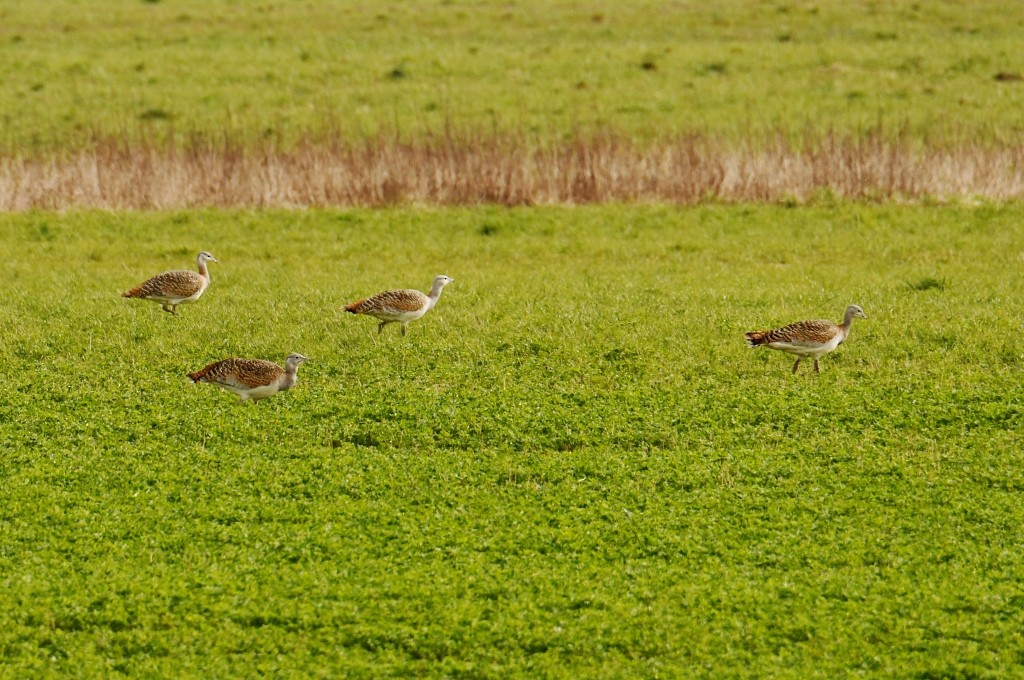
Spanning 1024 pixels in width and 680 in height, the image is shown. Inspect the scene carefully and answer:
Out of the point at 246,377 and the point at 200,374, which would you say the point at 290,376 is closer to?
the point at 246,377

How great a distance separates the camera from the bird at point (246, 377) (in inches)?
520

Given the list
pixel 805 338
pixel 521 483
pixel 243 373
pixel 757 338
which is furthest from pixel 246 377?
pixel 805 338

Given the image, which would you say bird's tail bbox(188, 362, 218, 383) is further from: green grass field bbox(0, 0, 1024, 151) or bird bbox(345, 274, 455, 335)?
green grass field bbox(0, 0, 1024, 151)

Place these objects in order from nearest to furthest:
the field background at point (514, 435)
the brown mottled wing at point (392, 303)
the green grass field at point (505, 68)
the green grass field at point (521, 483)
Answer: the green grass field at point (521, 483), the field background at point (514, 435), the brown mottled wing at point (392, 303), the green grass field at point (505, 68)

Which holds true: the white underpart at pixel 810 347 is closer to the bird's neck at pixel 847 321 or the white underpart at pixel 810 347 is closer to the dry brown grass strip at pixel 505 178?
the bird's neck at pixel 847 321

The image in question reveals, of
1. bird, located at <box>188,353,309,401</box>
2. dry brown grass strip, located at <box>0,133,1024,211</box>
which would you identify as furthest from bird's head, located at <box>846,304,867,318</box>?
dry brown grass strip, located at <box>0,133,1024,211</box>

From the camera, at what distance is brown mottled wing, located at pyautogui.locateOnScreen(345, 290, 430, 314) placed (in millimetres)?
15477

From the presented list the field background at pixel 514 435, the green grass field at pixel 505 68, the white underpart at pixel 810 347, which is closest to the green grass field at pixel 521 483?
the field background at pixel 514 435

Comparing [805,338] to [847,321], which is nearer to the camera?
[805,338]

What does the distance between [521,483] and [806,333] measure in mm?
4172

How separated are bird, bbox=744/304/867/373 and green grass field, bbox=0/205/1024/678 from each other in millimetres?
386

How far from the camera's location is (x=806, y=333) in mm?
13977

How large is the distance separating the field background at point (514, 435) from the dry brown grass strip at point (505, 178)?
0.15 meters

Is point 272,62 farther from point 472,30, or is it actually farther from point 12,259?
point 12,259
